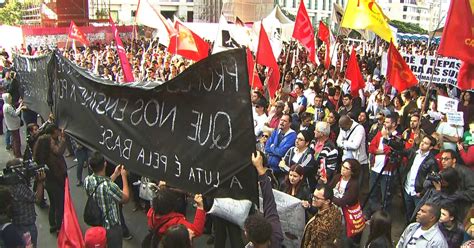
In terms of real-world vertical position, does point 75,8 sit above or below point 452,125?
above

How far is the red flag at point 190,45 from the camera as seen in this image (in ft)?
34.0

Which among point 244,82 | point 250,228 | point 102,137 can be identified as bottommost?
point 250,228

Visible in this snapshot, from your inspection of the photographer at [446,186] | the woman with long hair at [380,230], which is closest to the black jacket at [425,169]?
the photographer at [446,186]

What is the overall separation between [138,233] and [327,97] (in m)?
4.55

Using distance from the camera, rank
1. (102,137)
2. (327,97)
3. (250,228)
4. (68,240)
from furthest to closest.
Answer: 1. (327,97)
2. (102,137)
3. (68,240)
4. (250,228)

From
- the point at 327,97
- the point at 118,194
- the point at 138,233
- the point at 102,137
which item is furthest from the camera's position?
the point at 327,97

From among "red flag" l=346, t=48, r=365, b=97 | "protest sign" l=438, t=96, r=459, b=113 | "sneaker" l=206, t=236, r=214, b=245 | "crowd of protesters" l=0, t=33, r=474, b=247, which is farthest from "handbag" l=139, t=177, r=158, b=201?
"red flag" l=346, t=48, r=365, b=97

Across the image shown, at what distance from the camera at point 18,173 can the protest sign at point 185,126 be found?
2.08ft

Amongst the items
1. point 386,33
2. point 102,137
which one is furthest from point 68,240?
point 386,33

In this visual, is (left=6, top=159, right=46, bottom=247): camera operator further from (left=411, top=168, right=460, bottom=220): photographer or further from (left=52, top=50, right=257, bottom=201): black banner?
(left=411, top=168, right=460, bottom=220): photographer

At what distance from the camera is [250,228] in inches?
127

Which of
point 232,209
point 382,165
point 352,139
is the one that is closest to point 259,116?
point 352,139

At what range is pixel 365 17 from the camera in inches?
357

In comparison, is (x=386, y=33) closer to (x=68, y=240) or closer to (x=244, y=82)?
(x=244, y=82)
